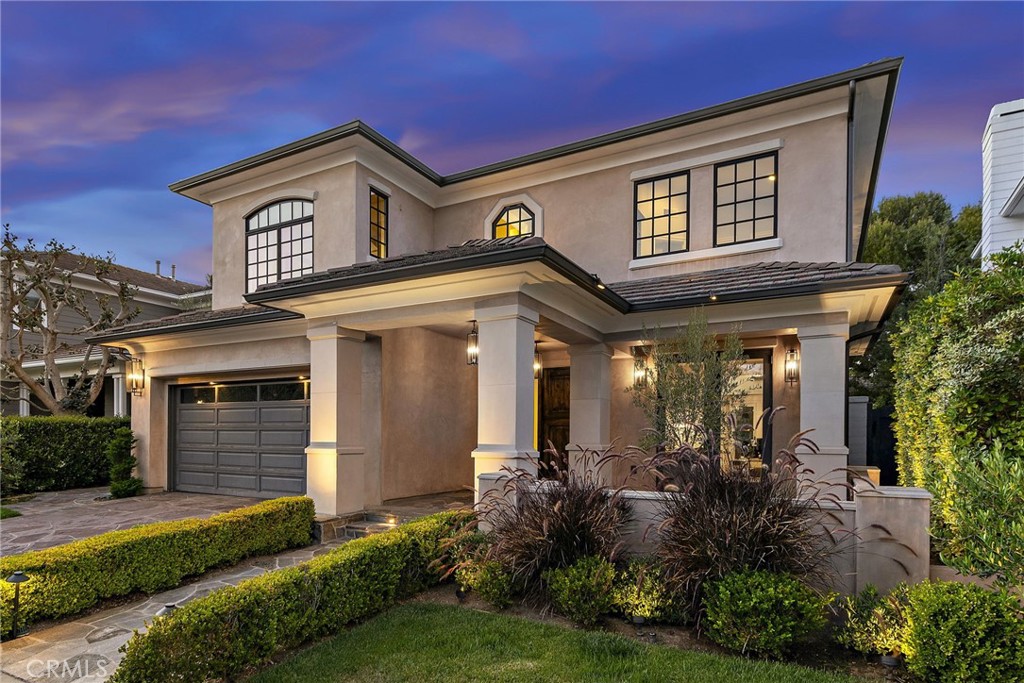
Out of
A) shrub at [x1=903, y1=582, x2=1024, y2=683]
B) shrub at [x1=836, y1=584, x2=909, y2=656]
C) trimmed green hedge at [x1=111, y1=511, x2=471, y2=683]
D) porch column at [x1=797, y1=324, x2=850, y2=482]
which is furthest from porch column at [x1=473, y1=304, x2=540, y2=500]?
porch column at [x1=797, y1=324, x2=850, y2=482]

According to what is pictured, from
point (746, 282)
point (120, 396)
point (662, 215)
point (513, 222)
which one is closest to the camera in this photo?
point (746, 282)

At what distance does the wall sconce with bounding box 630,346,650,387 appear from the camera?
27.2 feet

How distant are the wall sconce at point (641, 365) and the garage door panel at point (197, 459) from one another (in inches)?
344

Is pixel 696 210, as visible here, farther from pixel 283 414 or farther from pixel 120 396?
pixel 120 396

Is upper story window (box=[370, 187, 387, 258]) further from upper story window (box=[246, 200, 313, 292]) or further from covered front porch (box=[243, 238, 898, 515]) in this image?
covered front porch (box=[243, 238, 898, 515])

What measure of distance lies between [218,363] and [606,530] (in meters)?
9.03

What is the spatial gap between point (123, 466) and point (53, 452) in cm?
286

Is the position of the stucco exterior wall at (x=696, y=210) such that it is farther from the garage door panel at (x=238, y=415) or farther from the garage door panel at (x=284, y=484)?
the garage door panel at (x=284, y=484)

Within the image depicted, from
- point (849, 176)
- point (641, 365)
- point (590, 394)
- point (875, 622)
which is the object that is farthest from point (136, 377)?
point (849, 176)

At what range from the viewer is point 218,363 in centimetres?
1078

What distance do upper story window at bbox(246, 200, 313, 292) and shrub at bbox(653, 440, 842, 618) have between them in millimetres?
8843

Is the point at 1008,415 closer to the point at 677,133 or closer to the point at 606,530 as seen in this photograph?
the point at 606,530

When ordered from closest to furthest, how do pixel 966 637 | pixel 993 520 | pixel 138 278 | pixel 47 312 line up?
pixel 966 637, pixel 993 520, pixel 47 312, pixel 138 278

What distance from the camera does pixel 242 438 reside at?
35.4 feet
